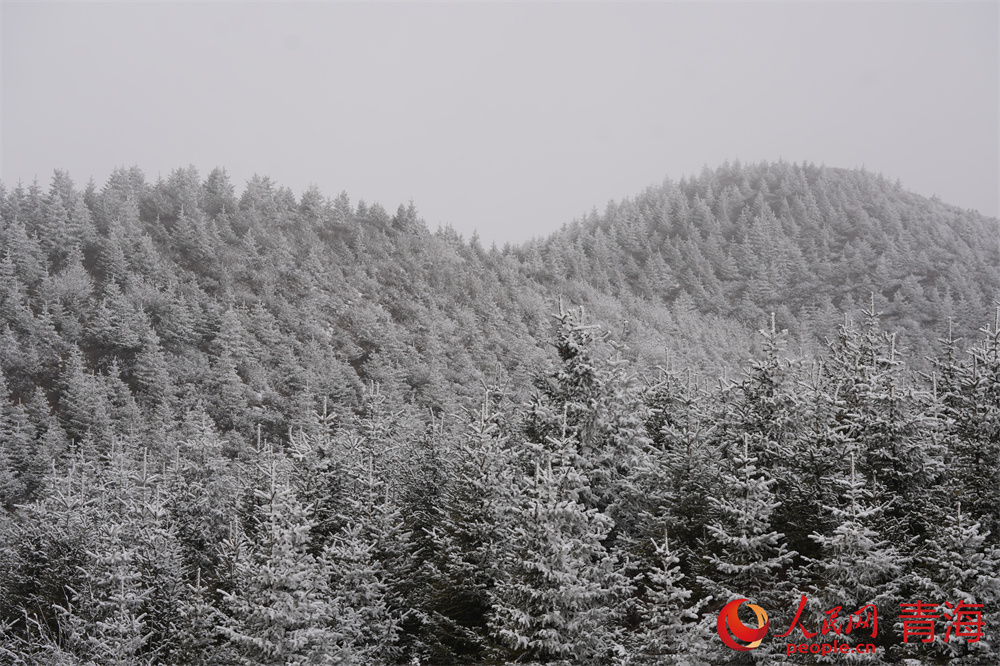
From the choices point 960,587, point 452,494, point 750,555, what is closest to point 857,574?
point 960,587

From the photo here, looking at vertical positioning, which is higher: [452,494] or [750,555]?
[452,494]

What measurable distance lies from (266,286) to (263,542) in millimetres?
53595

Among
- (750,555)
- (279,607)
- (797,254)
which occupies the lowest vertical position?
(279,607)

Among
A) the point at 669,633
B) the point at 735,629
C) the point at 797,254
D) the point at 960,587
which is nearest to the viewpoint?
the point at 960,587

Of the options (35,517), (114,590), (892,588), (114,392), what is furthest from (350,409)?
(892,588)

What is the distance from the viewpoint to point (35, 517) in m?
30.5

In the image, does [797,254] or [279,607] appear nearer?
[279,607]

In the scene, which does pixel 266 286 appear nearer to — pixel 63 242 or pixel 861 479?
pixel 63 242

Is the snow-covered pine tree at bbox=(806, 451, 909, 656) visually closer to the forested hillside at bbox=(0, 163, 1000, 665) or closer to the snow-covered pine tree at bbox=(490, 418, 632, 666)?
the forested hillside at bbox=(0, 163, 1000, 665)

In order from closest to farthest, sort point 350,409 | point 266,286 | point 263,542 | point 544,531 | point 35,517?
point 544,531
point 263,542
point 35,517
point 350,409
point 266,286

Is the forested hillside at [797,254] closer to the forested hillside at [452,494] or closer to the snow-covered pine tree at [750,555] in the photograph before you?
the forested hillside at [452,494]

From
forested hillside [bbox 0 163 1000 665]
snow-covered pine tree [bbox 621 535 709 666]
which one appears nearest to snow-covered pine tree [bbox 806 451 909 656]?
forested hillside [bbox 0 163 1000 665]

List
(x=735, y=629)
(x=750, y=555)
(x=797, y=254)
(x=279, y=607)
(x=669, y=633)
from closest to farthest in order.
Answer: (x=669, y=633) → (x=735, y=629) → (x=750, y=555) → (x=279, y=607) → (x=797, y=254)

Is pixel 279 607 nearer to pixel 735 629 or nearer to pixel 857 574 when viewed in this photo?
pixel 735 629
